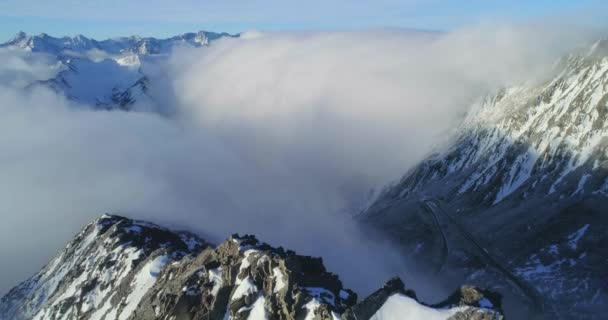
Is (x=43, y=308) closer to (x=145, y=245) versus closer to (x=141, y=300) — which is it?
(x=145, y=245)

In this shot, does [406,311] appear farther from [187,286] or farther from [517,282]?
[517,282]

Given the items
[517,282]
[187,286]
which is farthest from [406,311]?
[517,282]

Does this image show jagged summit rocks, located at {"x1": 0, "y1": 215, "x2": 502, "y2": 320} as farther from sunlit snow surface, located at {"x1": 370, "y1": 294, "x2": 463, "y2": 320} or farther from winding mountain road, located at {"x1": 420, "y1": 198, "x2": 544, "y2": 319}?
winding mountain road, located at {"x1": 420, "y1": 198, "x2": 544, "y2": 319}

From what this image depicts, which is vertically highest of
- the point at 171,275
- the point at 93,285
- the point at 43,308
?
the point at 171,275

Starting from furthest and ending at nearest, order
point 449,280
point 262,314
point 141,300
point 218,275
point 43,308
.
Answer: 1. point 449,280
2. point 43,308
3. point 141,300
4. point 218,275
5. point 262,314

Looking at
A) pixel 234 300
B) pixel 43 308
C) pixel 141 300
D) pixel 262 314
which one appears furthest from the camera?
pixel 43 308

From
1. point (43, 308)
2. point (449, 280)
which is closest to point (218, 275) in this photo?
point (43, 308)

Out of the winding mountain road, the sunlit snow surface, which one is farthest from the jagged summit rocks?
the winding mountain road

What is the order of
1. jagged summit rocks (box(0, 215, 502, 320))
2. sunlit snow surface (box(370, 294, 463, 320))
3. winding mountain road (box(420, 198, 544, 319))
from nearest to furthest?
1. sunlit snow surface (box(370, 294, 463, 320))
2. jagged summit rocks (box(0, 215, 502, 320))
3. winding mountain road (box(420, 198, 544, 319))
